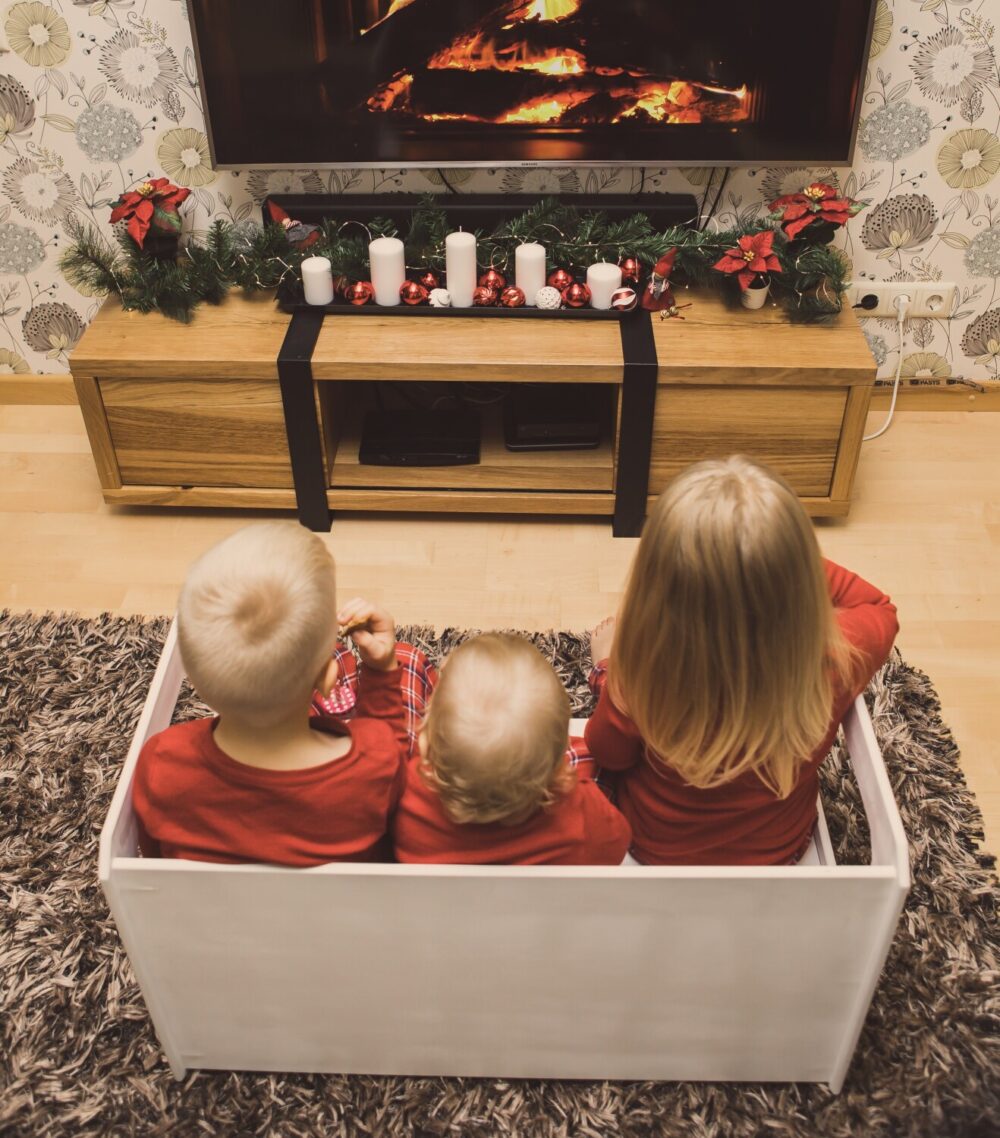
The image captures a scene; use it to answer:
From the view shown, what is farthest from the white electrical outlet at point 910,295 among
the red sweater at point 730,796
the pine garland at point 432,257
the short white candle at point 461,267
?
the red sweater at point 730,796

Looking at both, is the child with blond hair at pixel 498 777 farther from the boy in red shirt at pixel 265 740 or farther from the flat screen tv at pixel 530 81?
the flat screen tv at pixel 530 81

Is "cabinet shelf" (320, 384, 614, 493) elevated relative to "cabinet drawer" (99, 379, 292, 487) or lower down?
lower down

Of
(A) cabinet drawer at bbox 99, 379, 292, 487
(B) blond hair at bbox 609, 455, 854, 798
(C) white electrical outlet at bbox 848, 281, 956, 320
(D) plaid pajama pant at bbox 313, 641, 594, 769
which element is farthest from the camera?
(C) white electrical outlet at bbox 848, 281, 956, 320

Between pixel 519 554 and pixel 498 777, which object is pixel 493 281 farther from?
pixel 498 777

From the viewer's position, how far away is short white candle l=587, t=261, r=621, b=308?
227cm

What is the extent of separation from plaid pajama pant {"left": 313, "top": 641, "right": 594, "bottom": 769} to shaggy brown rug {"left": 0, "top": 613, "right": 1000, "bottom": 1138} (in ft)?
1.43

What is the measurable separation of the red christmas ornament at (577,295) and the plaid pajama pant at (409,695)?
0.95 m

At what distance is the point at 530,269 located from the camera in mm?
2287

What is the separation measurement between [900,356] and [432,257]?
3.67 ft

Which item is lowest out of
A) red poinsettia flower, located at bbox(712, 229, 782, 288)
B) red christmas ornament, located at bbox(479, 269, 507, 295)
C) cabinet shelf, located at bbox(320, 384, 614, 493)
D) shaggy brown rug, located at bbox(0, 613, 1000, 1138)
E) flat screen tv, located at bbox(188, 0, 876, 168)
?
shaggy brown rug, located at bbox(0, 613, 1000, 1138)

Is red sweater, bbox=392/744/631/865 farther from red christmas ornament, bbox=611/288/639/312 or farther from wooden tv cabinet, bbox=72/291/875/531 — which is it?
red christmas ornament, bbox=611/288/639/312

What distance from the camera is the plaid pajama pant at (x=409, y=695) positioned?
1486 mm

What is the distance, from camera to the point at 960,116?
7.68 feet

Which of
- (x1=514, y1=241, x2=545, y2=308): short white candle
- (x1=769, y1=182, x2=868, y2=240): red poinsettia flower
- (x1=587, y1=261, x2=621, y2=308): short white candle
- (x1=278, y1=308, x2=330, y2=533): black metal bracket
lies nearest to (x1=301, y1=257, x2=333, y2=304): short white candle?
(x1=278, y1=308, x2=330, y2=533): black metal bracket
